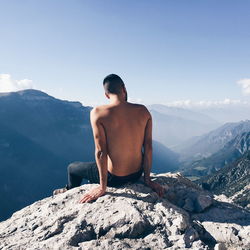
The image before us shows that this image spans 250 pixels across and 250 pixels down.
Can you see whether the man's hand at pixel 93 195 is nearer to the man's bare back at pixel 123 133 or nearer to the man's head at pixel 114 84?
the man's bare back at pixel 123 133

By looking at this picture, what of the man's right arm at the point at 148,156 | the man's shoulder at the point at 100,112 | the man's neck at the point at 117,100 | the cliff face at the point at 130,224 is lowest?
the cliff face at the point at 130,224

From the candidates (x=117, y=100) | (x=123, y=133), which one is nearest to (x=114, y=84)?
(x=117, y=100)

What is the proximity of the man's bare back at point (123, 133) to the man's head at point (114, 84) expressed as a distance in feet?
1.31

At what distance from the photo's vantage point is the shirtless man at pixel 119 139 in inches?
304

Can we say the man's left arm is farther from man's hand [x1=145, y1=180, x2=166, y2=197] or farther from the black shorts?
man's hand [x1=145, y1=180, x2=166, y2=197]

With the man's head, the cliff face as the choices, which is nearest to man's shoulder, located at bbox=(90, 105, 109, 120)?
the man's head

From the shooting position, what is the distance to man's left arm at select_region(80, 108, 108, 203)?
766 centimetres

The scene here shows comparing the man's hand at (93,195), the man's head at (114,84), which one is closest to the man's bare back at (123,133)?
the man's head at (114,84)

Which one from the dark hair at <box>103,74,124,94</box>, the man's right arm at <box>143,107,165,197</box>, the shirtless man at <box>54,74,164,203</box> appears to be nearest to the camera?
the shirtless man at <box>54,74,164,203</box>

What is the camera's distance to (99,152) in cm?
779

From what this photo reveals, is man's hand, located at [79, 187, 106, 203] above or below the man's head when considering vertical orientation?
A: below

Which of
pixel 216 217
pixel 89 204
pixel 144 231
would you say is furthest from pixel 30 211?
pixel 216 217

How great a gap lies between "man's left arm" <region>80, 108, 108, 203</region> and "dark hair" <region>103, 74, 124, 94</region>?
816mm

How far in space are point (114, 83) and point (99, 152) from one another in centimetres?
202
